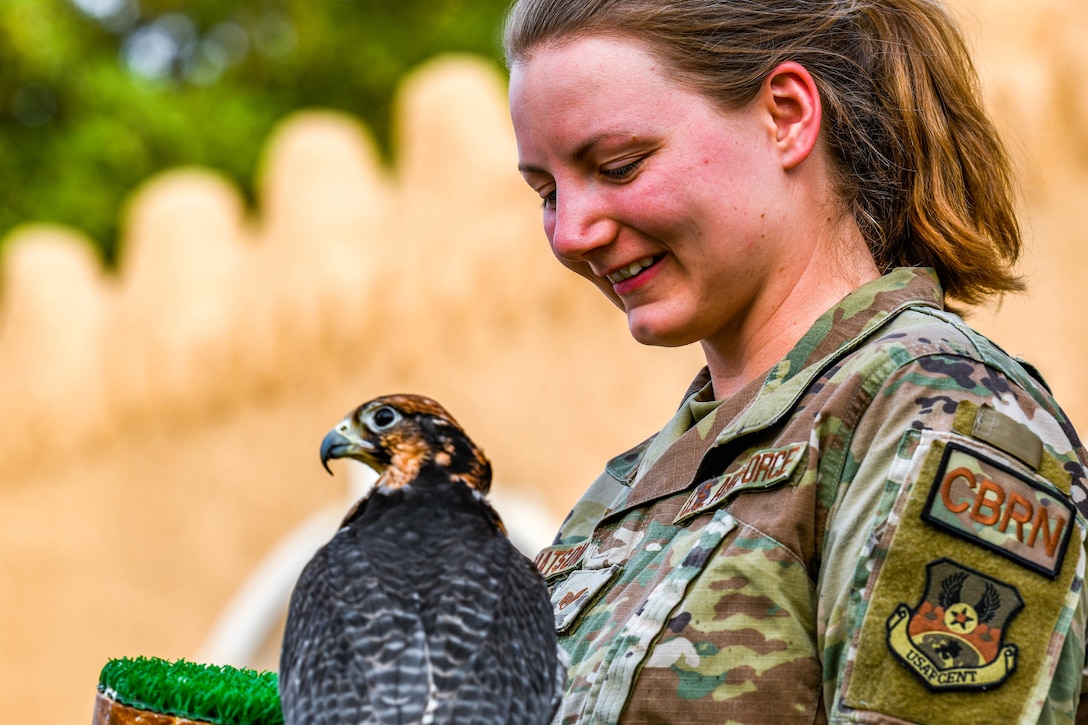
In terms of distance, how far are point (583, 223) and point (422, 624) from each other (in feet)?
2.41

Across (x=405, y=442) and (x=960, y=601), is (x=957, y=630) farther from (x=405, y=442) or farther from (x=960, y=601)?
(x=405, y=442)

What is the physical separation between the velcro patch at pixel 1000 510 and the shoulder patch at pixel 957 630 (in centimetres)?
5

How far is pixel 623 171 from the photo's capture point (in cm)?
219

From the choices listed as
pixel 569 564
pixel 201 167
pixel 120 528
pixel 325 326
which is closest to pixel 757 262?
pixel 569 564

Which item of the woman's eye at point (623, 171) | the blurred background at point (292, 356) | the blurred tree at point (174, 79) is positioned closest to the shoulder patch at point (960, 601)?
the woman's eye at point (623, 171)

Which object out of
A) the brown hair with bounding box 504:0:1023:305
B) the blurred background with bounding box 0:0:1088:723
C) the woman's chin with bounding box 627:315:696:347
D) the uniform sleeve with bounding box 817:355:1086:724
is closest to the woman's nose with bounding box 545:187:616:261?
the woman's chin with bounding box 627:315:696:347

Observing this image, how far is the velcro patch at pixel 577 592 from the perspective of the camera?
2.14 metres

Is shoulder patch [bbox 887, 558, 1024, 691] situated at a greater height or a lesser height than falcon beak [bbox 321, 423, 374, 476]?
lesser

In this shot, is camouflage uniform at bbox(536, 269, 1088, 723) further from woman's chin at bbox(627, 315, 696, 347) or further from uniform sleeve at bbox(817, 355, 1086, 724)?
Result: woman's chin at bbox(627, 315, 696, 347)

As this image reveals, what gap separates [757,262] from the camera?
224 centimetres

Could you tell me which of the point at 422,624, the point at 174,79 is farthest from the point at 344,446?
the point at 174,79

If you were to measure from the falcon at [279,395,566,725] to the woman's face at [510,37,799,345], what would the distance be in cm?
48

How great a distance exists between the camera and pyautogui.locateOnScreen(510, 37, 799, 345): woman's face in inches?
84.7

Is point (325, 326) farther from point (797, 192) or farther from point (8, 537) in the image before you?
point (797, 192)
